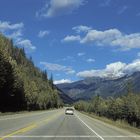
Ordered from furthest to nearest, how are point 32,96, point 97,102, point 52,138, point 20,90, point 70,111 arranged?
point 97,102
point 32,96
point 20,90
point 70,111
point 52,138

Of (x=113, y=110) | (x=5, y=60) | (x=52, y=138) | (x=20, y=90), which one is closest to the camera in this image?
(x=52, y=138)

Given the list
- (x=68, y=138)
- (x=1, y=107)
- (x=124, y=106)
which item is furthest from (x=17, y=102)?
(x=68, y=138)

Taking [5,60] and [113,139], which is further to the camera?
[5,60]

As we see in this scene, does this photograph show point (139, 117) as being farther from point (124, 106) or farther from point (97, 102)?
point (97, 102)

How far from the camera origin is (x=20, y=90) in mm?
98750

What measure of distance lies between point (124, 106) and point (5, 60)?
3428cm

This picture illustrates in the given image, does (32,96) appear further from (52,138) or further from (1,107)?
(52,138)

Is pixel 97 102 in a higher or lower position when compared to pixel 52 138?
higher

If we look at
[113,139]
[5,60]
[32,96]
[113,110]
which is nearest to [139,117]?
[113,110]

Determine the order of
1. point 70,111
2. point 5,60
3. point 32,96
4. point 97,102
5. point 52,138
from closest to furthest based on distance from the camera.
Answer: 1. point 52,138
2. point 5,60
3. point 70,111
4. point 32,96
5. point 97,102

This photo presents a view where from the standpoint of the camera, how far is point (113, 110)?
11269cm

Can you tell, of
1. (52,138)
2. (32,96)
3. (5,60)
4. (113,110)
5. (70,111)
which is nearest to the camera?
(52,138)

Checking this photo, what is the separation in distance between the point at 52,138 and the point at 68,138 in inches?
35.5

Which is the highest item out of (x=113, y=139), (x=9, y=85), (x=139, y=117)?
(x=9, y=85)
